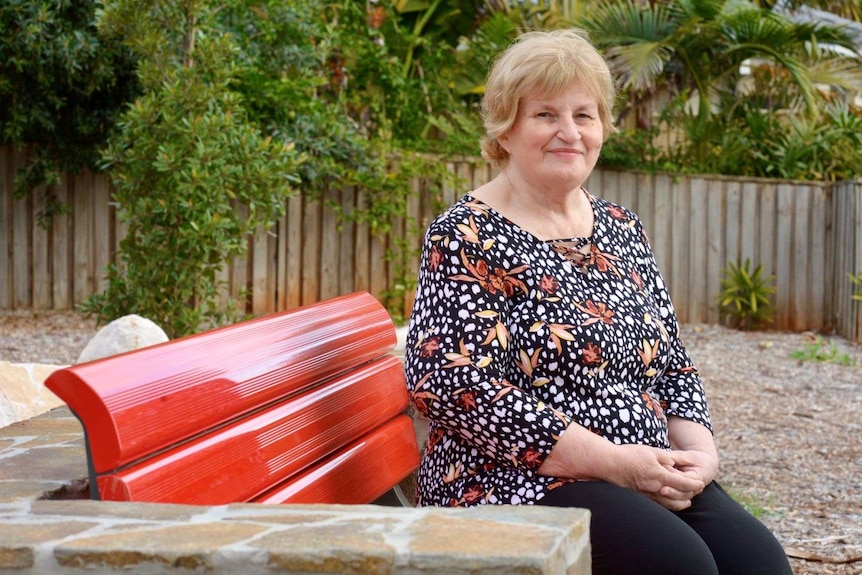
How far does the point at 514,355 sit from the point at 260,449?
1.89 ft

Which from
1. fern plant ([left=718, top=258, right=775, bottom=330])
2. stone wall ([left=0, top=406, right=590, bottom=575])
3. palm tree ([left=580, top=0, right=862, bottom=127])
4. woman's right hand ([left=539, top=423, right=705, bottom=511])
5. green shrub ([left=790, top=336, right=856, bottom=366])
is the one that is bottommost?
green shrub ([left=790, top=336, right=856, bottom=366])

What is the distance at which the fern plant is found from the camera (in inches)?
407

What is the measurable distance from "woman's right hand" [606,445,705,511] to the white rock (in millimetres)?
3863

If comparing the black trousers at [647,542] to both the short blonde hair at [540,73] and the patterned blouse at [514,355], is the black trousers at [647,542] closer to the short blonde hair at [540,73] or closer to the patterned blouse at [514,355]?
the patterned blouse at [514,355]

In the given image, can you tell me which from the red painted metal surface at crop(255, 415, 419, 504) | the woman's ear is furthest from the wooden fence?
the woman's ear

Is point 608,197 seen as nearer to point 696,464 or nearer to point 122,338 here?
point 122,338

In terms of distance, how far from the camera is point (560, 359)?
7.50ft

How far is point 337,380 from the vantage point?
2.54m

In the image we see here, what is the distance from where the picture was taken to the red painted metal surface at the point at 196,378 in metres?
1.63

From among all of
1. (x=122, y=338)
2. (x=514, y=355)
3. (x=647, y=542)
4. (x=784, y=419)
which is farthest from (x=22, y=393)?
(x=784, y=419)

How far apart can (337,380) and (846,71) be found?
423 inches

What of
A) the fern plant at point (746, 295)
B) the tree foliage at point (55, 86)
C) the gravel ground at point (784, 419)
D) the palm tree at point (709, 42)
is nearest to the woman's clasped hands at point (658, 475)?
the gravel ground at point (784, 419)

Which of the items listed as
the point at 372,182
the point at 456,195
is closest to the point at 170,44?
the point at 372,182

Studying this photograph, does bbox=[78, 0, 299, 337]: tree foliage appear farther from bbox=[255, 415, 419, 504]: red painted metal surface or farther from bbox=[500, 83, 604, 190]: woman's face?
bbox=[500, 83, 604, 190]: woman's face
